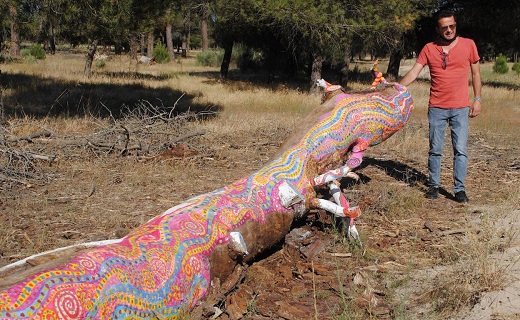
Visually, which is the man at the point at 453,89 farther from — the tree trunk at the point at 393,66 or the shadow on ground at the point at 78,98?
the tree trunk at the point at 393,66

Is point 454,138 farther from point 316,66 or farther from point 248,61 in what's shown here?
point 248,61

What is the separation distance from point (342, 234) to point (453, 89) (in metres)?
2.44

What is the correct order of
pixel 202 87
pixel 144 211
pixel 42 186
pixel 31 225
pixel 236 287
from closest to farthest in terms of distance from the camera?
1. pixel 236 287
2. pixel 31 225
3. pixel 144 211
4. pixel 42 186
5. pixel 202 87

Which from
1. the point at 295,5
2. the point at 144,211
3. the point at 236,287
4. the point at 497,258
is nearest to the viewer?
the point at 236,287

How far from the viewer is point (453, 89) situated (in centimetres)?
578

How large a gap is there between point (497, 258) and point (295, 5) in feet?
39.6

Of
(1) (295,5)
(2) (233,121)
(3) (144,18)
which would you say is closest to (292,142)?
(2) (233,121)

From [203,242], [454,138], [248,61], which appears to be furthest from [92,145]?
[248,61]

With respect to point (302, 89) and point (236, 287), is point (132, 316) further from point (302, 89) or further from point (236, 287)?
point (302, 89)

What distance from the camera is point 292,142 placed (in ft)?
16.3

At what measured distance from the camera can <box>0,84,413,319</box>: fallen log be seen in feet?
8.38

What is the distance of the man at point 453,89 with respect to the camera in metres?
5.74

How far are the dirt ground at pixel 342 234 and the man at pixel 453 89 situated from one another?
1.94 feet

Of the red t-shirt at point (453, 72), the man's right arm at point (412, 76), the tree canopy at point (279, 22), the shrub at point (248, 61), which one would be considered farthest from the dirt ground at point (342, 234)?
the shrub at point (248, 61)
